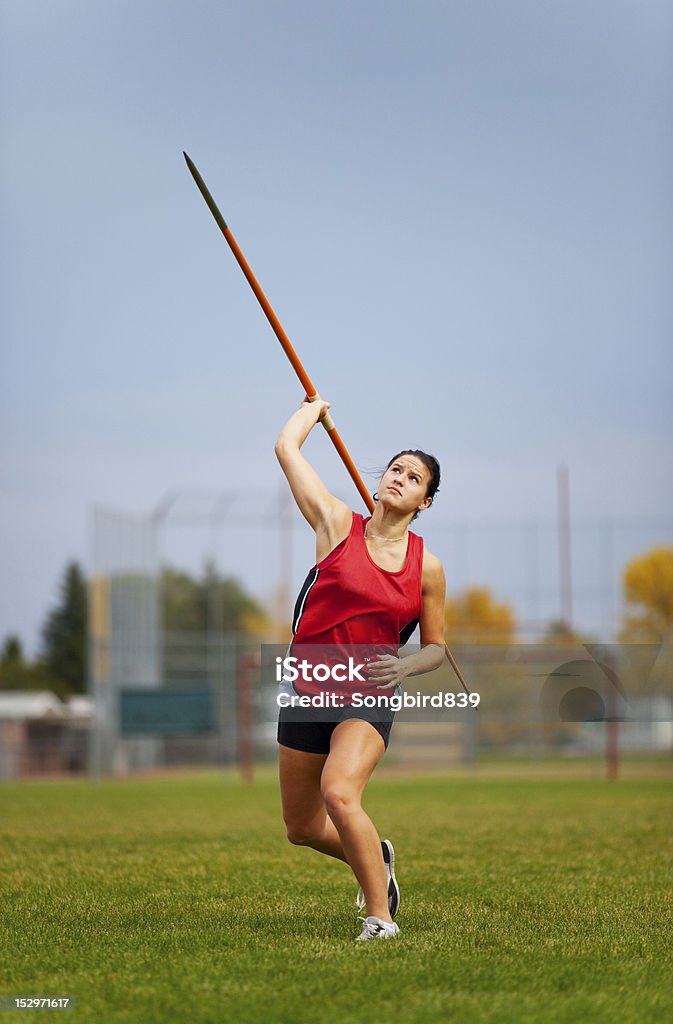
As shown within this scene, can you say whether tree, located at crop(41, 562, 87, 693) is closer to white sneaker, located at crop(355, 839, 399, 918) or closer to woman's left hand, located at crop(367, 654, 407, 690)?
A: white sneaker, located at crop(355, 839, 399, 918)

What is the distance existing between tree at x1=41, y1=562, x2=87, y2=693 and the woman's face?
71.3m

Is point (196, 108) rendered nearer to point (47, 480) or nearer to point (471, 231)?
point (471, 231)

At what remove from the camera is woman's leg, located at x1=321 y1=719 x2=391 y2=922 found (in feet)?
16.9

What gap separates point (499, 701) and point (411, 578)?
23.9 meters

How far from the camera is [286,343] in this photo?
20.6ft

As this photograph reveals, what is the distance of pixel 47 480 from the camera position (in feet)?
123

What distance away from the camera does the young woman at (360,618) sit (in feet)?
17.2

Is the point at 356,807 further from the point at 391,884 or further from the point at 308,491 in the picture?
the point at 308,491

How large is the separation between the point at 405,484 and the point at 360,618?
57cm

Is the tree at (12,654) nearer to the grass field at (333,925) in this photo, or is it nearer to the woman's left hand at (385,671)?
the grass field at (333,925)

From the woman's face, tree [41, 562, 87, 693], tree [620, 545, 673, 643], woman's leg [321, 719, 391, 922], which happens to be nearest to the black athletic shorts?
woman's leg [321, 719, 391, 922]

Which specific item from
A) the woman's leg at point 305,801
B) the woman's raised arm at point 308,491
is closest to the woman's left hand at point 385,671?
the woman's leg at point 305,801

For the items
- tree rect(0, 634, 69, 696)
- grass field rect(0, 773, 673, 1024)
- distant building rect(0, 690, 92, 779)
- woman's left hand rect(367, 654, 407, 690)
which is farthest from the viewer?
tree rect(0, 634, 69, 696)

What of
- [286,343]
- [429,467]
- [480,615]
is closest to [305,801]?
[429,467]
